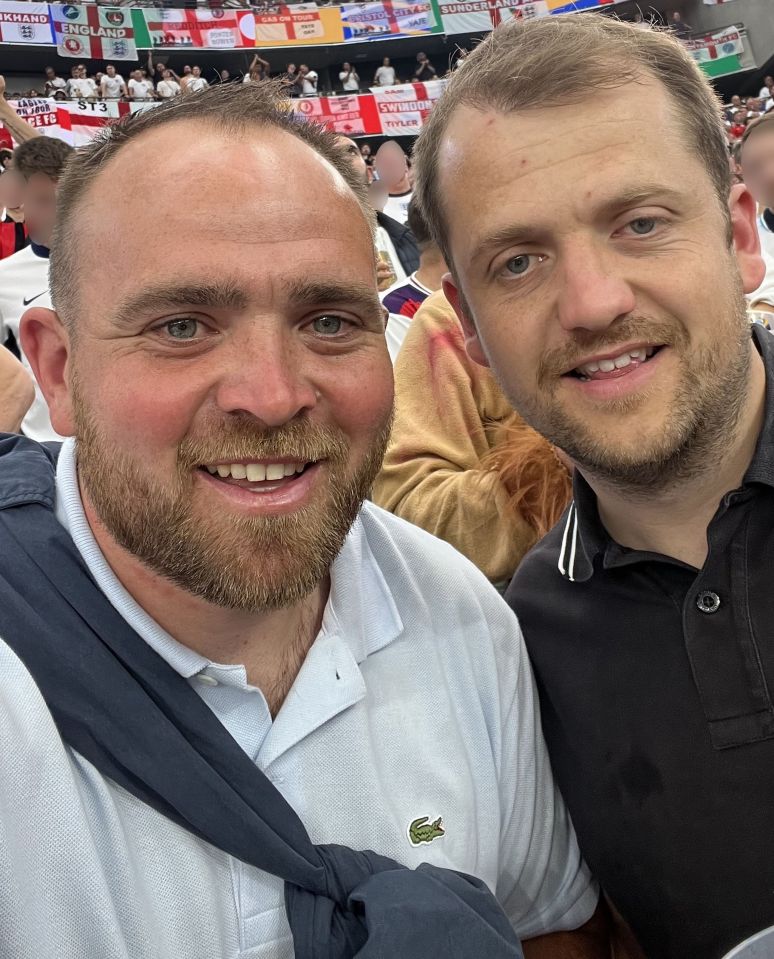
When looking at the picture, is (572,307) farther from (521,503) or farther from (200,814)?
(200,814)

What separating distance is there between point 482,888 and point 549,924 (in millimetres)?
350

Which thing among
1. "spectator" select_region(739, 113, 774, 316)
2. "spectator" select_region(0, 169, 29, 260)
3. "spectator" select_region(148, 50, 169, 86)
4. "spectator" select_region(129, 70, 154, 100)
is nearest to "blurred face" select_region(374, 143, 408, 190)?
"spectator" select_region(739, 113, 774, 316)

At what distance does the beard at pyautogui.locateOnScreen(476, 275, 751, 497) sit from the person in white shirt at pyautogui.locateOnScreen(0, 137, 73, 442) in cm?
245

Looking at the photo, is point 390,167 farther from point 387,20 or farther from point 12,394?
point 387,20

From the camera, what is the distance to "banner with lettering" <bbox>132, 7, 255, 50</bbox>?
1576 cm

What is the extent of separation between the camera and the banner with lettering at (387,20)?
672 inches

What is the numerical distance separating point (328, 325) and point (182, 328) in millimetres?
195

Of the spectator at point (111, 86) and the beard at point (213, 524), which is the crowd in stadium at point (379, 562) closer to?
the beard at point (213, 524)

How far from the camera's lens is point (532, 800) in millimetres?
1264

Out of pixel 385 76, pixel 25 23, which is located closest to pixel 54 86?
pixel 25 23

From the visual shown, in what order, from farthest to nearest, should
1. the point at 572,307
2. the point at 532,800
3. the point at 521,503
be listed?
the point at 521,503
the point at 532,800
the point at 572,307

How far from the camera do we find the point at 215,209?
1.01m

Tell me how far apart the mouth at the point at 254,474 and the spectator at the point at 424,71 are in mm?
18127

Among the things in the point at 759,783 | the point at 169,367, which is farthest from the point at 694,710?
the point at 169,367
